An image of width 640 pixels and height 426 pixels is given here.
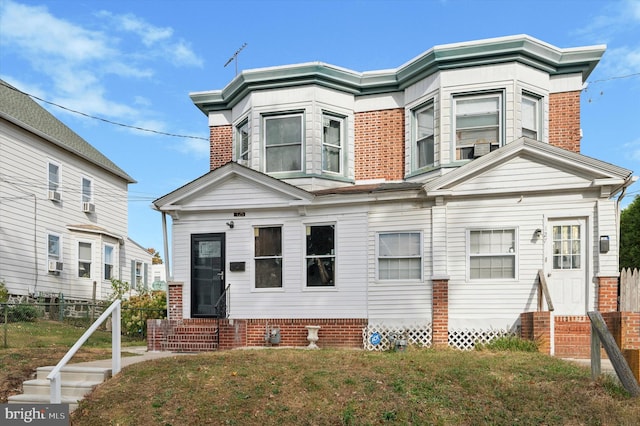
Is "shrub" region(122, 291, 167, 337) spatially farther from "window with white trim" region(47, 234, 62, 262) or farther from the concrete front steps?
the concrete front steps

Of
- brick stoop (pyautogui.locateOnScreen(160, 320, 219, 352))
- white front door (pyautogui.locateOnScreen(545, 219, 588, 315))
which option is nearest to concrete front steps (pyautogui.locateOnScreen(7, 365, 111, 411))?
brick stoop (pyautogui.locateOnScreen(160, 320, 219, 352))

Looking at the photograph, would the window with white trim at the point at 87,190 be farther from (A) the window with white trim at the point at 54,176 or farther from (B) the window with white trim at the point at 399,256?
(B) the window with white trim at the point at 399,256

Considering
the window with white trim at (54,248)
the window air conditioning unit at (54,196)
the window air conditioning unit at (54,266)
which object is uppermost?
the window air conditioning unit at (54,196)

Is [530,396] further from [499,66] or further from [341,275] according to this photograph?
[499,66]

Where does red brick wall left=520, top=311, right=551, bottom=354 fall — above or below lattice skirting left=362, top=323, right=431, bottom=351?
above

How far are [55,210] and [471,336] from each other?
17450mm

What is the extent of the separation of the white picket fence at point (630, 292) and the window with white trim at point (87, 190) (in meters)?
21.1

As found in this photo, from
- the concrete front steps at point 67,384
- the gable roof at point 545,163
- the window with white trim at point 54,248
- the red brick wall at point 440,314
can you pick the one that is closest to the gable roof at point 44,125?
the window with white trim at point 54,248

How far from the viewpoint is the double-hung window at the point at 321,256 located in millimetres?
13312

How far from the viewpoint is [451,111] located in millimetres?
13883

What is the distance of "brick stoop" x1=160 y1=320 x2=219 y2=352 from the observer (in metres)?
12.4

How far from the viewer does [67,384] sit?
8406mm

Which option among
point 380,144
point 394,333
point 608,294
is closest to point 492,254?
point 608,294

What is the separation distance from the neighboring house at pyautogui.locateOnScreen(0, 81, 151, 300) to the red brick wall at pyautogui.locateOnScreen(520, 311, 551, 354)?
16.9 m
